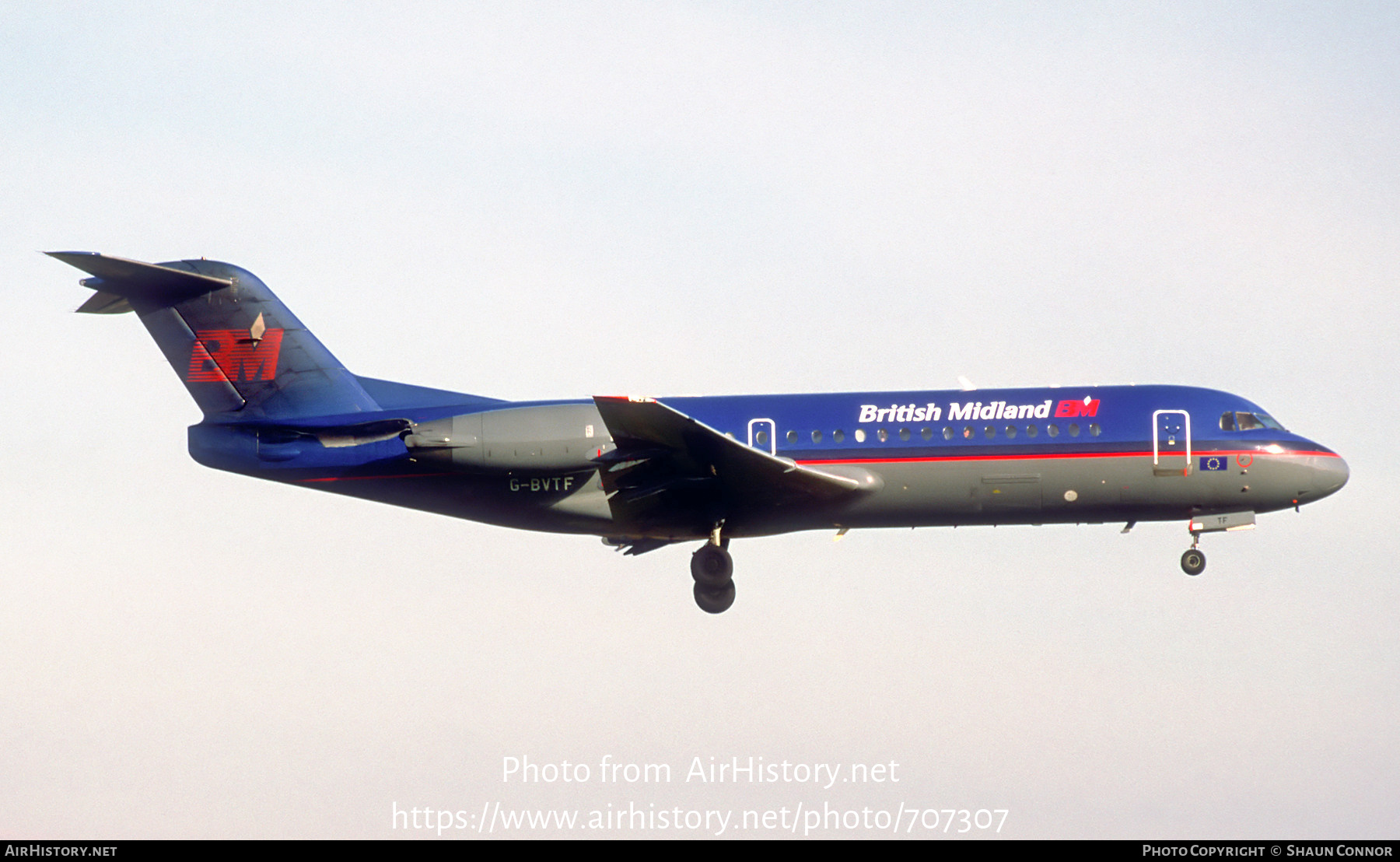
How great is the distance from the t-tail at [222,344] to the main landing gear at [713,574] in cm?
637

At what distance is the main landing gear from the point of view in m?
24.1

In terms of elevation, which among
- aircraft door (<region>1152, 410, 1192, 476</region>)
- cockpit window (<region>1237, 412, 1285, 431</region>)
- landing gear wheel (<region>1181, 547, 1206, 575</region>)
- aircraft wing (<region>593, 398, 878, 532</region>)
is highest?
cockpit window (<region>1237, 412, 1285, 431</region>)

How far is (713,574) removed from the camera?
79.2ft

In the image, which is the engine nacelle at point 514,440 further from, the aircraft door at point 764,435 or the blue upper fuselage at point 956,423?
the aircraft door at point 764,435

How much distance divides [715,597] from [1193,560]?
7804mm

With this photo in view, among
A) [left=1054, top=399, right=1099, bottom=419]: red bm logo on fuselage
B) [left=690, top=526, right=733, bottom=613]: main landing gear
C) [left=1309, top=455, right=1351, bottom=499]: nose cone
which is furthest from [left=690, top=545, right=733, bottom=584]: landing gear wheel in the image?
[left=1309, top=455, right=1351, bottom=499]: nose cone

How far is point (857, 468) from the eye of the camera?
76.9ft

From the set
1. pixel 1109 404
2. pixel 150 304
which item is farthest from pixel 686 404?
pixel 150 304

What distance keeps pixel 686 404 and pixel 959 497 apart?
181 inches

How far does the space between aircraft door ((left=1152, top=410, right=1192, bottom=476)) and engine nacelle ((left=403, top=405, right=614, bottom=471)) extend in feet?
28.3

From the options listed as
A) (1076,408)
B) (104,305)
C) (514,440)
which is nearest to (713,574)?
(514,440)

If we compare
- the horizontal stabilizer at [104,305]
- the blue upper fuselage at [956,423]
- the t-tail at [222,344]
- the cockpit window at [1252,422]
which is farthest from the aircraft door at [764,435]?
the horizontal stabilizer at [104,305]

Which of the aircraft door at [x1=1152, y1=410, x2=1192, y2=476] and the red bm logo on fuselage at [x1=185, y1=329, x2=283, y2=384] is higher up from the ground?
the red bm logo on fuselage at [x1=185, y1=329, x2=283, y2=384]

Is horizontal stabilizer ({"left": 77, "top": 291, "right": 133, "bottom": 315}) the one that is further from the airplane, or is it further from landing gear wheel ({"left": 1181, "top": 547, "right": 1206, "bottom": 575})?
landing gear wheel ({"left": 1181, "top": 547, "right": 1206, "bottom": 575})
